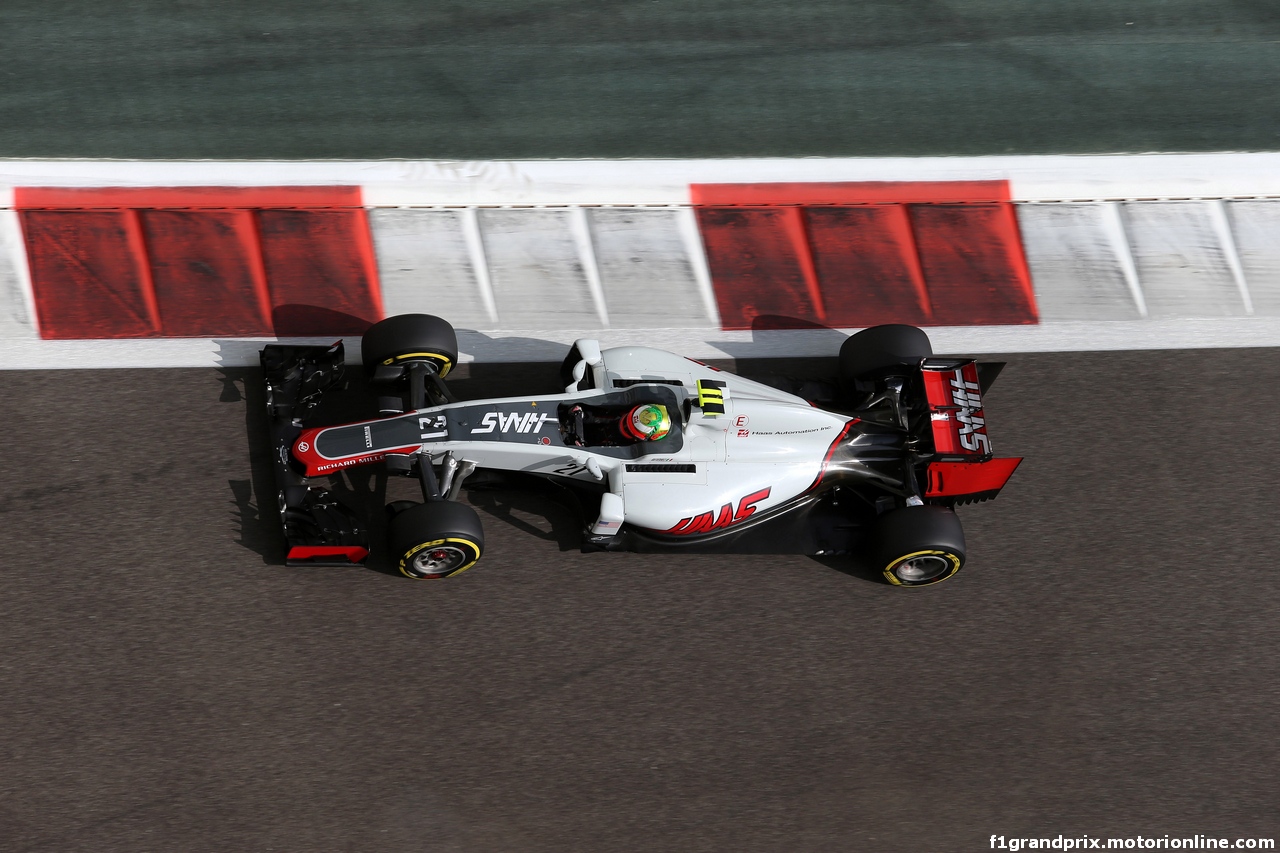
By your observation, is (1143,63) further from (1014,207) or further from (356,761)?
(356,761)

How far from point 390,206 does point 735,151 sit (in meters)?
2.59

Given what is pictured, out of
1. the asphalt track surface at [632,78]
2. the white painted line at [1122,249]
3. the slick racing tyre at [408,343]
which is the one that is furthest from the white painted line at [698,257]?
the white painted line at [1122,249]

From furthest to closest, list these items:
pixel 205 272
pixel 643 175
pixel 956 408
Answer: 1. pixel 643 175
2. pixel 205 272
3. pixel 956 408

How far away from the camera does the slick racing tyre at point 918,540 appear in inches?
268

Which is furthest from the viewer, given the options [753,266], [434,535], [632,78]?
[632,78]

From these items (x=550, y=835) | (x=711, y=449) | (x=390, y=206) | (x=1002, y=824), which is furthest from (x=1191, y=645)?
(x=390, y=206)

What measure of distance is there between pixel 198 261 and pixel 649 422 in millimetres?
3519

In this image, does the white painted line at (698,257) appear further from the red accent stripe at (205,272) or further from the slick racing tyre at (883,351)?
the red accent stripe at (205,272)

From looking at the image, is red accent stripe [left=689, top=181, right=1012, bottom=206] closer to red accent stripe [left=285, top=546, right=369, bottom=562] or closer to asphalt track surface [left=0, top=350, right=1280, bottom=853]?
asphalt track surface [left=0, top=350, right=1280, bottom=853]

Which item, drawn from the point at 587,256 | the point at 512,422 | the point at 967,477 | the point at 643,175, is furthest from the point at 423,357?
the point at 967,477

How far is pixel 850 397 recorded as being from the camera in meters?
7.72

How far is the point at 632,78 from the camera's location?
29.9 feet

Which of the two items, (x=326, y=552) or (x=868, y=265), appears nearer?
(x=326, y=552)

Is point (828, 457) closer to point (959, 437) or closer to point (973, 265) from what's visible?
point (959, 437)
